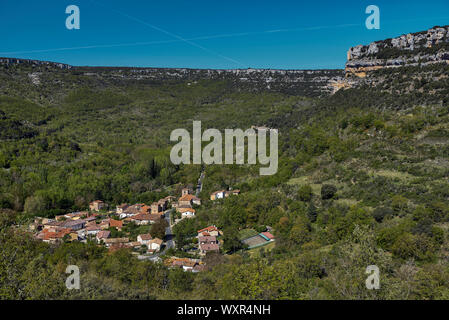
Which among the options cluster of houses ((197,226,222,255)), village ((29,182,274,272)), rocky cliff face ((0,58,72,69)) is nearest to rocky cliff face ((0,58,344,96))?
rocky cliff face ((0,58,72,69))

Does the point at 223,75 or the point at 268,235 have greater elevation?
the point at 223,75

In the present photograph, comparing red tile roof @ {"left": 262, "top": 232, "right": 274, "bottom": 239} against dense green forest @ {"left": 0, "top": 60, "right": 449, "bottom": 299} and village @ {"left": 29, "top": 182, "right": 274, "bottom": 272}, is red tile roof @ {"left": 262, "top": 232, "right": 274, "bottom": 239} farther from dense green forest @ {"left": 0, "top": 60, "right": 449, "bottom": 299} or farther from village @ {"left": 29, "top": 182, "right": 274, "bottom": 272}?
dense green forest @ {"left": 0, "top": 60, "right": 449, "bottom": 299}

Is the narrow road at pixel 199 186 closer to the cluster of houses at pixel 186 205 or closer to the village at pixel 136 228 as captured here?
the village at pixel 136 228

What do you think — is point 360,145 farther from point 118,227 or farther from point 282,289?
point 118,227

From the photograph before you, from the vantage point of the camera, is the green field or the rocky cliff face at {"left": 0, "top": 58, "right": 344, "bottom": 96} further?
the rocky cliff face at {"left": 0, "top": 58, "right": 344, "bottom": 96}

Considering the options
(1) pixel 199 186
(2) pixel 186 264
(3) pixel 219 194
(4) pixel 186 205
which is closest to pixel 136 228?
(4) pixel 186 205

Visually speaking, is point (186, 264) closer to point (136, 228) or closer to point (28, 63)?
point (136, 228)
